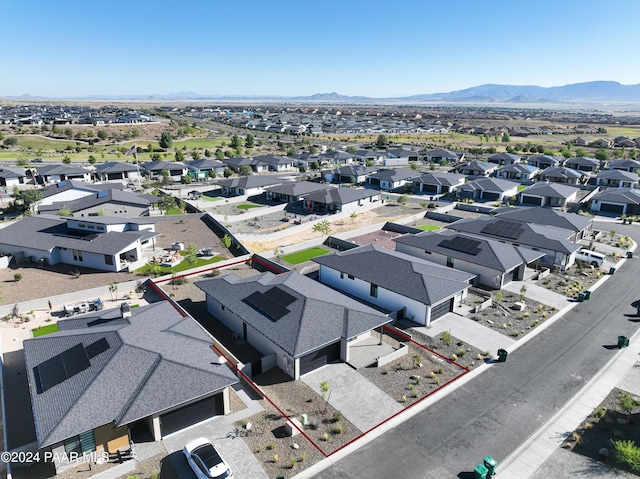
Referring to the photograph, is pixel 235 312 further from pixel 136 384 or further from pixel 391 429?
pixel 391 429

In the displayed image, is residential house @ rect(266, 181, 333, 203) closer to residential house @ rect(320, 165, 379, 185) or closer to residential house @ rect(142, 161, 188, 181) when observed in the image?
residential house @ rect(320, 165, 379, 185)

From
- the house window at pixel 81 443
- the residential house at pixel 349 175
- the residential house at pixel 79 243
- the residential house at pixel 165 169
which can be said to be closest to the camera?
the house window at pixel 81 443

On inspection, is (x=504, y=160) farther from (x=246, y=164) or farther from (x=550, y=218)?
(x=246, y=164)

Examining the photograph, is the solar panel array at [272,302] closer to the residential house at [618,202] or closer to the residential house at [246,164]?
the residential house at [618,202]

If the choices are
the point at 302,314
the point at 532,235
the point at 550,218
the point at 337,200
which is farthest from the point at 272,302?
the point at 550,218

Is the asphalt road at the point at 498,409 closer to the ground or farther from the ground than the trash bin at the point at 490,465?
closer to the ground

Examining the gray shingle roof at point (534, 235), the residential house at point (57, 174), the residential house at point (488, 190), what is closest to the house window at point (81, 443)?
the gray shingle roof at point (534, 235)
